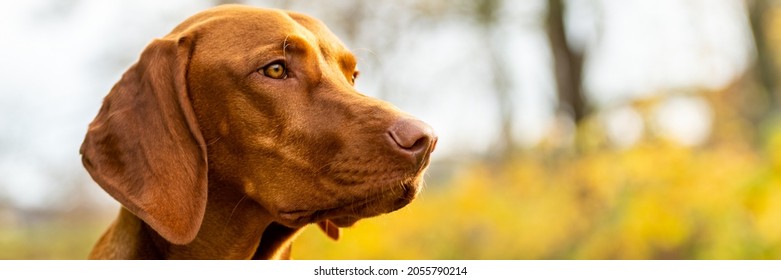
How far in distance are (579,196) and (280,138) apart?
5978 mm

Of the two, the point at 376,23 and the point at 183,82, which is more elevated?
the point at 183,82

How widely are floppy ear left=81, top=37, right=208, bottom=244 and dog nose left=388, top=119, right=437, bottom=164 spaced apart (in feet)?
2.51

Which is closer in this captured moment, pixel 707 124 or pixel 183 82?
pixel 183 82

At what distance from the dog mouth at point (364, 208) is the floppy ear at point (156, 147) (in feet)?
1.16

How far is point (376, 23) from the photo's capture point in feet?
32.3

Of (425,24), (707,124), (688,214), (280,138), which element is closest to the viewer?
(280,138)

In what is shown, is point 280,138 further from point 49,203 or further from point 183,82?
point 49,203

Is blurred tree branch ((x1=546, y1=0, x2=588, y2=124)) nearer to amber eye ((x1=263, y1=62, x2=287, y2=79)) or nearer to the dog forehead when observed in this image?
the dog forehead

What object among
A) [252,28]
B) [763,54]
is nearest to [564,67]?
[763,54]

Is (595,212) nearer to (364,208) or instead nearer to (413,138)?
(364,208)

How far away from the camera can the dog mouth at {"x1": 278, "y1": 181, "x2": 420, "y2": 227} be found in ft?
9.58
